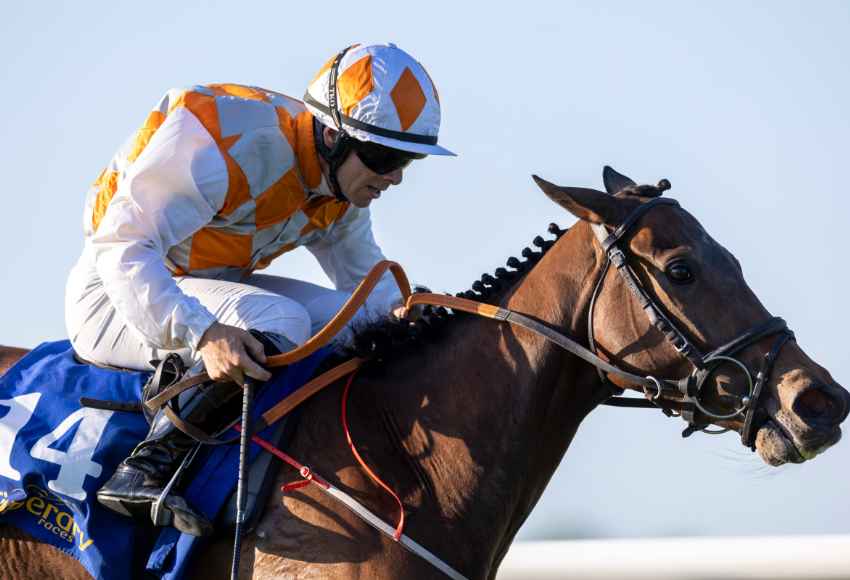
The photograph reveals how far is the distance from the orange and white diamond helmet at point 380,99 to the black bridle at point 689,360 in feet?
2.73

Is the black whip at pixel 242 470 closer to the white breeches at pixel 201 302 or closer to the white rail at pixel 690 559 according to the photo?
the white breeches at pixel 201 302

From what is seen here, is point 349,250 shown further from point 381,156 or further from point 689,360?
point 689,360

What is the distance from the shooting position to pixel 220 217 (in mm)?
5543

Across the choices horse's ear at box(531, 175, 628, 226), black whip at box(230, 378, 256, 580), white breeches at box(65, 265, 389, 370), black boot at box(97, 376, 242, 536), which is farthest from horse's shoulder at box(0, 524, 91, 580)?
horse's ear at box(531, 175, 628, 226)

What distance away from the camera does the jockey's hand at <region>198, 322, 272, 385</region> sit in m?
4.95

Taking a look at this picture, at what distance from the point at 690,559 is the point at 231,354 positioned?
6.26 metres

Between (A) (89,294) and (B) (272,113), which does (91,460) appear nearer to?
(A) (89,294)

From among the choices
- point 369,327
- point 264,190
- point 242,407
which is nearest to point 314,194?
point 264,190

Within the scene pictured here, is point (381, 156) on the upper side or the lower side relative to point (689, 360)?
upper

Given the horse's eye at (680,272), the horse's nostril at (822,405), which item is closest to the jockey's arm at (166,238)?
the horse's eye at (680,272)

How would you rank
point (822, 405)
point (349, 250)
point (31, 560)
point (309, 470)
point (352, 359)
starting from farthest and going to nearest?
point (349, 250), point (352, 359), point (31, 560), point (309, 470), point (822, 405)

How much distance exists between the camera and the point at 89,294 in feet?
18.3

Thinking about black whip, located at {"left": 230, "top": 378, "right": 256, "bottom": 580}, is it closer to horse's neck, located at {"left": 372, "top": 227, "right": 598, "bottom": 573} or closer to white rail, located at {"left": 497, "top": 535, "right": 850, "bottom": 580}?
horse's neck, located at {"left": 372, "top": 227, "right": 598, "bottom": 573}

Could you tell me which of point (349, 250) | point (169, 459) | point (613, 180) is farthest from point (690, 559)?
point (169, 459)
